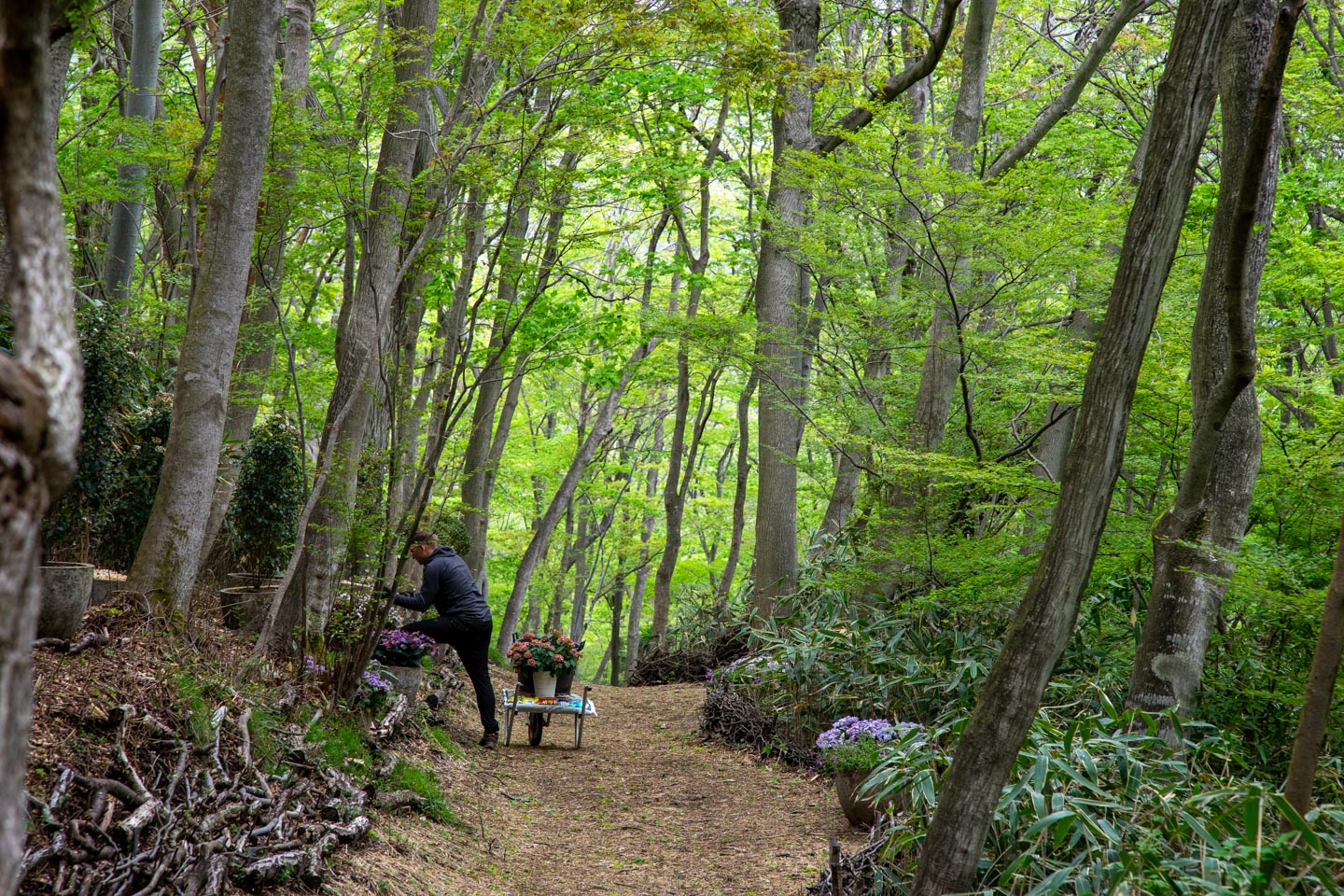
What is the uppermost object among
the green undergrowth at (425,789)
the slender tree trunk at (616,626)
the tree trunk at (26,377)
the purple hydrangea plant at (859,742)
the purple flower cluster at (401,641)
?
the tree trunk at (26,377)

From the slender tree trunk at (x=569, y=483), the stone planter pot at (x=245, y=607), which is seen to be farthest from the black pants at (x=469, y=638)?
the slender tree trunk at (x=569, y=483)

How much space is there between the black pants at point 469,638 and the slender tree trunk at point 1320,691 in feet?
18.0

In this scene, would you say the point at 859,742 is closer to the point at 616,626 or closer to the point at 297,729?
the point at 297,729

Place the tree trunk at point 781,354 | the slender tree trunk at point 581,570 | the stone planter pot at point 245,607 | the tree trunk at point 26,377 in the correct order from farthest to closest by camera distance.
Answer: the slender tree trunk at point 581,570 → the tree trunk at point 781,354 → the stone planter pot at point 245,607 → the tree trunk at point 26,377

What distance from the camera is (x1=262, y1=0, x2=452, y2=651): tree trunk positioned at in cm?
573

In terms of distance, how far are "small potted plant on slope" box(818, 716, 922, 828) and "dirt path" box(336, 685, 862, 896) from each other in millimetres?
157

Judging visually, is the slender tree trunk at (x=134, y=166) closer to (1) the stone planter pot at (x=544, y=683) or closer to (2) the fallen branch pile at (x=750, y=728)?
(1) the stone planter pot at (x=544, y=683)

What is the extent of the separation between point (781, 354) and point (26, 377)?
8.78 metres

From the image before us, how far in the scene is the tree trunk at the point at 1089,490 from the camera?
339cm

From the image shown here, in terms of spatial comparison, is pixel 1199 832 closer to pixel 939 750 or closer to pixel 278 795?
pixel 939 750

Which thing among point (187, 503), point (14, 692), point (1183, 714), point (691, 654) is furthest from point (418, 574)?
point (14, 692)

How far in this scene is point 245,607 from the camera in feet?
20.0

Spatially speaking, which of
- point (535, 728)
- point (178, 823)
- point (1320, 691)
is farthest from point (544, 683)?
point (1320, 691)

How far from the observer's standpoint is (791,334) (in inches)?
374
